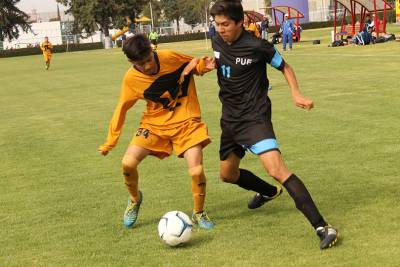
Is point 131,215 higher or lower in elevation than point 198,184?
lower

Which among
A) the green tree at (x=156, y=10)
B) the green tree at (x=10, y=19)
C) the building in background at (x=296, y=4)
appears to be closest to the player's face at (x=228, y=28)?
the building in background at (x=296, y=4)

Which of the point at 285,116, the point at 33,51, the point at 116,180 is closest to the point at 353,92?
the point at 285,116

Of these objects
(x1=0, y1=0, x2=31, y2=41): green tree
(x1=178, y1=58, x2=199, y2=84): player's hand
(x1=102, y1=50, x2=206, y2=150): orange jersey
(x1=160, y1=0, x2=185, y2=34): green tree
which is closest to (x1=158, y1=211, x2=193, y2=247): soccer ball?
(x1=102, y1=50, x2=206, y2=150): orange jersey

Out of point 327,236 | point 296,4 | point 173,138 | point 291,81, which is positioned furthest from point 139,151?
point 296,4

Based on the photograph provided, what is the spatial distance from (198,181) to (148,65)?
105cm

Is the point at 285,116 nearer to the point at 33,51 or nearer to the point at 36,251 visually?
the point at 36,251

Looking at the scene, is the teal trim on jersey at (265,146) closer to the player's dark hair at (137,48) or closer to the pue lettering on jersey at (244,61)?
the pue lettering on jersey at (244,61)

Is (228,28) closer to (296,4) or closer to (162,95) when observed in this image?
(162,95)

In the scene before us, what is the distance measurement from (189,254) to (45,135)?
25.3 feet

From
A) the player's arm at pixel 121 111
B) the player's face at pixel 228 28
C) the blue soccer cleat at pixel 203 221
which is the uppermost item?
the player's face at pixel 228 28

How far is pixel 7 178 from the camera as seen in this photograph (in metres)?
8.52

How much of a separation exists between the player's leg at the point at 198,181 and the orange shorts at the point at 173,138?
0.20 feet

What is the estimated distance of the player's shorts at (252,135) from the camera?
16.3ft

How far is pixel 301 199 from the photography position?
4852 mm
